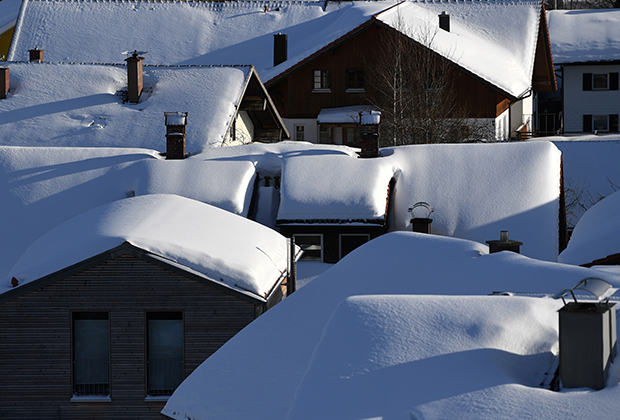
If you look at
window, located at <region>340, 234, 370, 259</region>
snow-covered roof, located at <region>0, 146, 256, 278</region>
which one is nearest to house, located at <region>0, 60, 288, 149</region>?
snow-covered roof, located at <region>0, 146, 256, 278</region>

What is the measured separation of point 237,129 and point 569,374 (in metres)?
21.4

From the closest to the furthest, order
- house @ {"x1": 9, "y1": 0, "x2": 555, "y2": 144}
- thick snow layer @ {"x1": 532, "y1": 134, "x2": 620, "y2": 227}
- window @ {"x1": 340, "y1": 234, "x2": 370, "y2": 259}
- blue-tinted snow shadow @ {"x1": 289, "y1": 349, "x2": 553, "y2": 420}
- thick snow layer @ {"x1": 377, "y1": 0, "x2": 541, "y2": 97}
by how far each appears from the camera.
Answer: blue-tinted snow shadow @ {"x1": 289, "y1": 349, "x2": 553, "y2": 420}, window @ {"x1": 340, "y1": 234, "x2": 370, "y2": 259}, thick snow layer @ {"x1": 532, "y1": 134, "x2": 620, "y2": 227}, thick snow layer @ {"x1": 377, "y1": 0, "x2": 541, "y2": 97}, house @ {"x1": 9, "y1": 0, "x2": 555, "y2": 144}

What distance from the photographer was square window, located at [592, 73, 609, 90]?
44844 mm

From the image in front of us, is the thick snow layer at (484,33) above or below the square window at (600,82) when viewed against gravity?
above

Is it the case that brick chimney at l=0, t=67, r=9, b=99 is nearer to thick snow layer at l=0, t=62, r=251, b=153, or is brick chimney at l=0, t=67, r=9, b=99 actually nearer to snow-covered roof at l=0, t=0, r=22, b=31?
thick snow layer at l=0, t=62, r=251, b=153

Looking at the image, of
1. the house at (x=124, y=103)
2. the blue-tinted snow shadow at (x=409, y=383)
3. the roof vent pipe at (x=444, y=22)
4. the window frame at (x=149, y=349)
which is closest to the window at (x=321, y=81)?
the roof vent pipe at (x=444, y=22)

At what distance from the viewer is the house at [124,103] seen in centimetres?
2525

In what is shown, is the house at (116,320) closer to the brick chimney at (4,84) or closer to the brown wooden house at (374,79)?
the brick chimney at (4,84)

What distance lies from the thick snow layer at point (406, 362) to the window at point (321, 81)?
27.9m

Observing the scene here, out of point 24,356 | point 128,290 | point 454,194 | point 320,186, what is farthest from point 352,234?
point 24,356

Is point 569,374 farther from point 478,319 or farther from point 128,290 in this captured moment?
point 128,290

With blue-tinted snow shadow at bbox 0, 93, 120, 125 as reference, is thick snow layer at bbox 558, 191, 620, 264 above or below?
below

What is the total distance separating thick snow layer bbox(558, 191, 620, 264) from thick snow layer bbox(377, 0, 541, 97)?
15.5 m

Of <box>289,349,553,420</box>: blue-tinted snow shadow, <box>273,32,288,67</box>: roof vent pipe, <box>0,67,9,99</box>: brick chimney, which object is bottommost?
<box>289,349,553,420</box>: blue-tinted snow shadow
